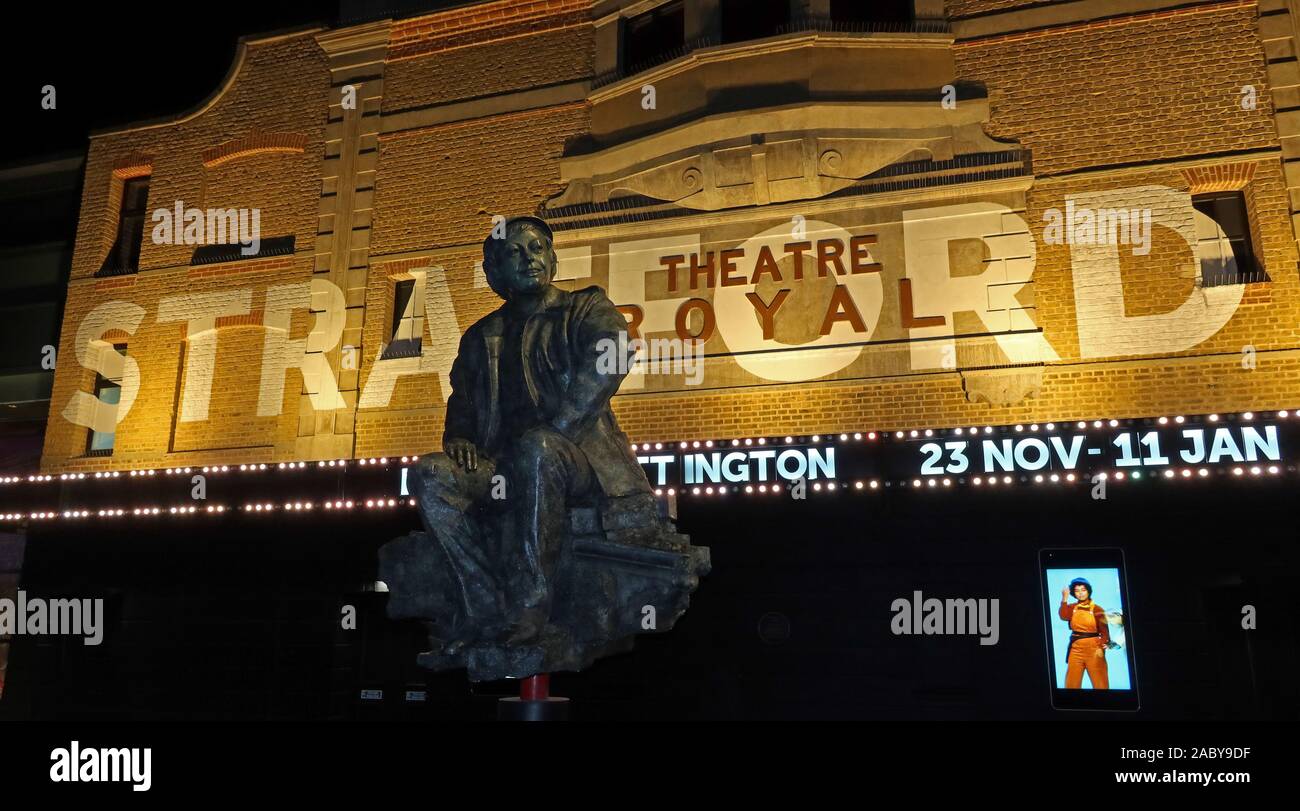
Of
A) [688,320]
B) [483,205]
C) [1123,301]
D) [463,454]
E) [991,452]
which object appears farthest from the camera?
[483,205]

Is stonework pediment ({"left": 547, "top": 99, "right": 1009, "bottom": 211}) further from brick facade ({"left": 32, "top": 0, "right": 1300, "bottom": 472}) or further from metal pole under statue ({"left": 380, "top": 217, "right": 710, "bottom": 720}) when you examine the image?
metal pole under statue ({"left": 380, "top": 217, "right": 710, "bottom": 720})

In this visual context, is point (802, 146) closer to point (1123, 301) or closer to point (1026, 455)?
point (1123, 301)

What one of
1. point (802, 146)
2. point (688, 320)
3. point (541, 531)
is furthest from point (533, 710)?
point (802, 146)

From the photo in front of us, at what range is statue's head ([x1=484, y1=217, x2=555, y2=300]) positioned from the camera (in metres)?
5.97

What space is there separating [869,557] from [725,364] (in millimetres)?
2834

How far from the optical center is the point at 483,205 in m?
13.4

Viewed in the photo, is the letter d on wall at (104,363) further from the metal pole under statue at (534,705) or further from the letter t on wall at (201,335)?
the metal pole under statue at (534,705)

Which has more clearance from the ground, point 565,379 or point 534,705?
point 565,379

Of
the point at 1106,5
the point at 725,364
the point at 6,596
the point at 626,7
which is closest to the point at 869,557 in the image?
the point at 725,364

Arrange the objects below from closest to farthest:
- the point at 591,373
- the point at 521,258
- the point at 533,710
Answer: the point at 533,710 < the point at 591,373 < the point at 521,258

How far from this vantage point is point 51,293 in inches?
622

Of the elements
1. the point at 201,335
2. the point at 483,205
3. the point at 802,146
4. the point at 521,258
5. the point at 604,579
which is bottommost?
the point at 604,579

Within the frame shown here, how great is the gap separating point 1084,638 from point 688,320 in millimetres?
5449

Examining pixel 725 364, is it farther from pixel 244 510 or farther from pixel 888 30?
pixel 244 510
